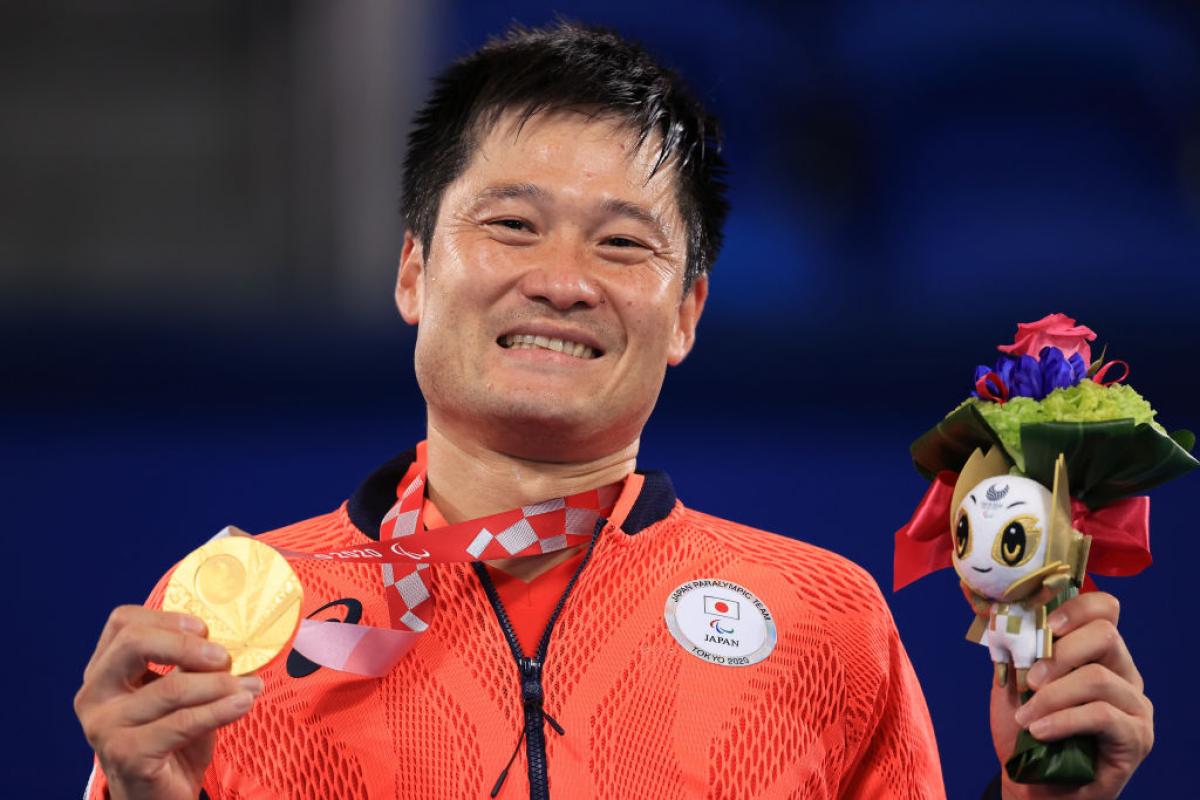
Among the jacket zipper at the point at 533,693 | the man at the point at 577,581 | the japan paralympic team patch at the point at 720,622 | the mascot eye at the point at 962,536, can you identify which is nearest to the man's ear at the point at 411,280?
the man at the point at 577,581

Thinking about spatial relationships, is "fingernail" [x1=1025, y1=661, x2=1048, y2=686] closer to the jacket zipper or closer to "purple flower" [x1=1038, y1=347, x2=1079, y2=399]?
"purple flower" [x1=1038, y1=347, x2=1079, y2=399]

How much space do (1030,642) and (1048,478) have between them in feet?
0.58

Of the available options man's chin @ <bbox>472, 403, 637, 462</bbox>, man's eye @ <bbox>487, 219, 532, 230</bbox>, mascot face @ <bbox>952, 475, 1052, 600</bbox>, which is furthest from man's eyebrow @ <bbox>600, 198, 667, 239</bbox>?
mascot face @ <bbox>952, 475, 1052, 600</bbox>

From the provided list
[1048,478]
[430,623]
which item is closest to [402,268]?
[430,623]

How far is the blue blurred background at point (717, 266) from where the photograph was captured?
2.79 m

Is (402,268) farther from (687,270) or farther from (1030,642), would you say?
(1030,642)

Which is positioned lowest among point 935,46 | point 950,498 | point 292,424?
point 292,424

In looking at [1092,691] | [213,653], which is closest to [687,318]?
[1092,691]

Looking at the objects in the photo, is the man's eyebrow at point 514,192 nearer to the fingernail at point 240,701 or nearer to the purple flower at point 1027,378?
the purple flower at point 1027,378

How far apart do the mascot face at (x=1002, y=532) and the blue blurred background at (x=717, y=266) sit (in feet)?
4.31

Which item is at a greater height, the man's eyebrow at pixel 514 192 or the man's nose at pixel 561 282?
the man's eyebrow at pixel 514 192

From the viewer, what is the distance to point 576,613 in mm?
1752

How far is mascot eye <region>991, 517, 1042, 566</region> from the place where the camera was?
4.85ft

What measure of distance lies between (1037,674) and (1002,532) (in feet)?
0.53
